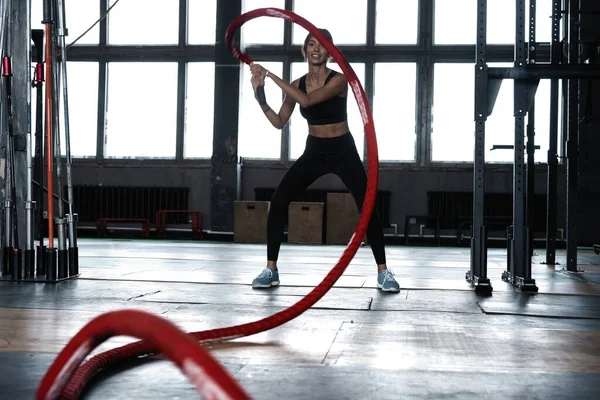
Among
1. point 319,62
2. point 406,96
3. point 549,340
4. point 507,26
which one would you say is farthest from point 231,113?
point 549,340

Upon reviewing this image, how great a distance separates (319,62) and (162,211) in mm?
8196

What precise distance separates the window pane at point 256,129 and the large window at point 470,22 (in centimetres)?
275

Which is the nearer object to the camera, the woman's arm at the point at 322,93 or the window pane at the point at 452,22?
the woman's arm at the point at 322,93

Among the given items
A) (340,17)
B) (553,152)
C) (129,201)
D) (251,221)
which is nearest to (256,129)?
(340,17)

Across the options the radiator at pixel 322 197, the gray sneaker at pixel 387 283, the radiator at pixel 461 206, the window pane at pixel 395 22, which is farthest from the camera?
the window pane at pixel 395 22

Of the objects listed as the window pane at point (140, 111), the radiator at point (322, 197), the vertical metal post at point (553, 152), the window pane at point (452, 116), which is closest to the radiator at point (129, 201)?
the window pane at point (140, 111)

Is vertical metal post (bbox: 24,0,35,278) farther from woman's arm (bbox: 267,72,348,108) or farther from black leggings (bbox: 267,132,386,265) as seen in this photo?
woman's arm (bbox: 267,72,348,108)

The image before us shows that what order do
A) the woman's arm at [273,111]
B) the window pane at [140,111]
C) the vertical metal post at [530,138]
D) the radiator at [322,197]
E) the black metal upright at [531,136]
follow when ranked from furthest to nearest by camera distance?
the window pane at [140,111] → the radiator at [322,197] → the black metal upright at [531,136] → the vertical metal post at [530,138] → the woman's arm at [273,111]

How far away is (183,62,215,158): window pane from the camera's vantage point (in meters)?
12.1

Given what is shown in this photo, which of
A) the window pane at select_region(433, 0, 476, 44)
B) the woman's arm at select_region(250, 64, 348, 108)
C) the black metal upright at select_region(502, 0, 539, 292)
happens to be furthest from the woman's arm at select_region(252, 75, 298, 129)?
the window pane at select_region(433, 0, 476, 44)

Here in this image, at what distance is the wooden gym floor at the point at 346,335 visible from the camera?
1.61 meters

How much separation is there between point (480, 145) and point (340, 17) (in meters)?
8.42

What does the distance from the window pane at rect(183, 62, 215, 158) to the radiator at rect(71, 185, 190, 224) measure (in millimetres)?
777

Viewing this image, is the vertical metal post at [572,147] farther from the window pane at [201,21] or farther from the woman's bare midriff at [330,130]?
the window pane at [201,21]
